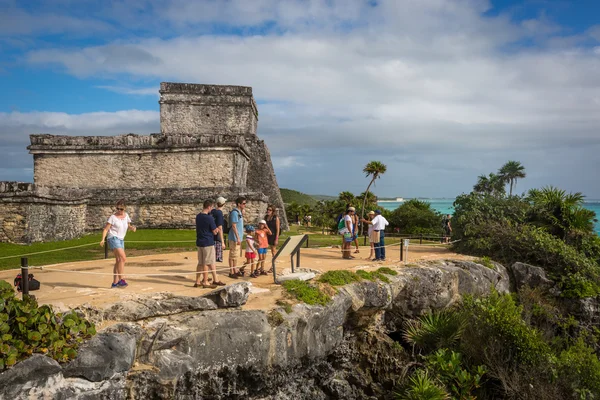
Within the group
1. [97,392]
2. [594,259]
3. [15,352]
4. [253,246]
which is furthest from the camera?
[594,259]

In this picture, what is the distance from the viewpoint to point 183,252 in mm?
11594

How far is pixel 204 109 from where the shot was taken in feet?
73.3

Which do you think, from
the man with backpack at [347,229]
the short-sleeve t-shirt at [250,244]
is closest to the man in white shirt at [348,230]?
the man with backpack at [347,229]

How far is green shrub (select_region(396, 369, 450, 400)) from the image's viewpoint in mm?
7465

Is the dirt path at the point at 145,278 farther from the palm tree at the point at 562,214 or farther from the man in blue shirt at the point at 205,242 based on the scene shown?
the palm tree at the point at 562,214

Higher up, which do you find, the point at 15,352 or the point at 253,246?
the point at 253,246

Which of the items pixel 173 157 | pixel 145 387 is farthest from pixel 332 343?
pixel 173 157

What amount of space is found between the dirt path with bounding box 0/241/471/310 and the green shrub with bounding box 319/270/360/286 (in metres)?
0.90

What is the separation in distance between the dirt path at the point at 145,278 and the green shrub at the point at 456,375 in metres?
2.38

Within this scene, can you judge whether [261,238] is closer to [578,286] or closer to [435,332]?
[435,332]

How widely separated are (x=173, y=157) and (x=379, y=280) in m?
11.9

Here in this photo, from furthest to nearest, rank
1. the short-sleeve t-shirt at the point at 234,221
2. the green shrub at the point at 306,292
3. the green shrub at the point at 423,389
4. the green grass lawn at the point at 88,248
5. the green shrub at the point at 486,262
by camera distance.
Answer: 1. the green shrub at the point at 486,262
2. the green grass lawn at the point at 88,248
3. the short-sleeve t-shirt at the point at 234,221
4. the green shrub at the point at 423,389
5. the green shrub at the point at 306,292

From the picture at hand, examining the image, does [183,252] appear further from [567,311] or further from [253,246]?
[567,311]

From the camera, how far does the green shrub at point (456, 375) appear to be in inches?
311
